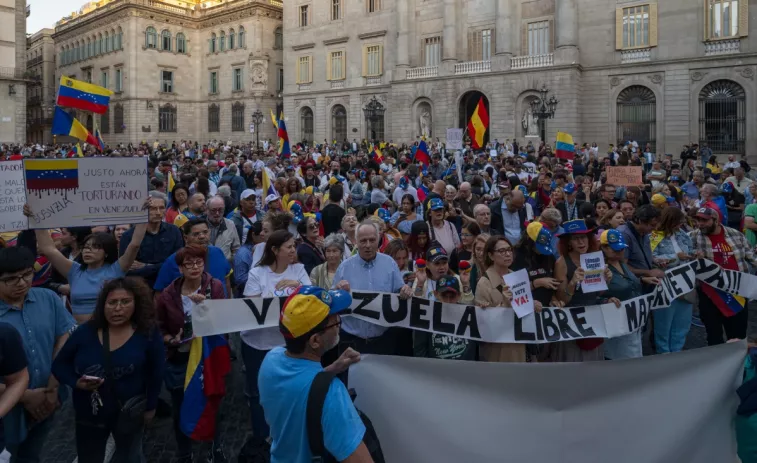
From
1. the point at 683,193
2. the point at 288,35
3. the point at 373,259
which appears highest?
the point at 288,35

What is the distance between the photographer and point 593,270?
4.73 m

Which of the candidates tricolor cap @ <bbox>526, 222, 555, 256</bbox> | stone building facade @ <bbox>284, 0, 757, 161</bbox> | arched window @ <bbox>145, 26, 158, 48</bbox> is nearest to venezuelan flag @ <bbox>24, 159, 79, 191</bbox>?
tricolor cap @ <bbox>526, 222, 555, 256</bbox>

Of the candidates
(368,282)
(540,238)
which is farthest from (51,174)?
(540,238)

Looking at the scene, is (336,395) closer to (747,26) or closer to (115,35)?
(747,26)

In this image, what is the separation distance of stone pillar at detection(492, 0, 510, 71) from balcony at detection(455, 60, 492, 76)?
470 millimetres

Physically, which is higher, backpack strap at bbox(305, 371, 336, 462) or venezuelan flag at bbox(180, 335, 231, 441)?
backpack strap at bbox(305, 371, 336, 462)

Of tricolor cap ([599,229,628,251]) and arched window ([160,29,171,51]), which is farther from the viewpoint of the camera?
arched window ([160,29,171,51])

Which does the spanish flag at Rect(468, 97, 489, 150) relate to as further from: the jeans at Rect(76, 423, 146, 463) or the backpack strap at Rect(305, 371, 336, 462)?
the backpack strap at Rect(305, 371, 336, 462)

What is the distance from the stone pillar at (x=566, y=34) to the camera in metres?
29.5

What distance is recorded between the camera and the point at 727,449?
12.6ft

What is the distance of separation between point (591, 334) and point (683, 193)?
8580 mm

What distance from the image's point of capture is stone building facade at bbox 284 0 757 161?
27609mm

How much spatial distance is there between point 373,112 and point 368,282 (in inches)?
1255

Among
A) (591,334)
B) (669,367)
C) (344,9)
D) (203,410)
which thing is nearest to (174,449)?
(203,410)
